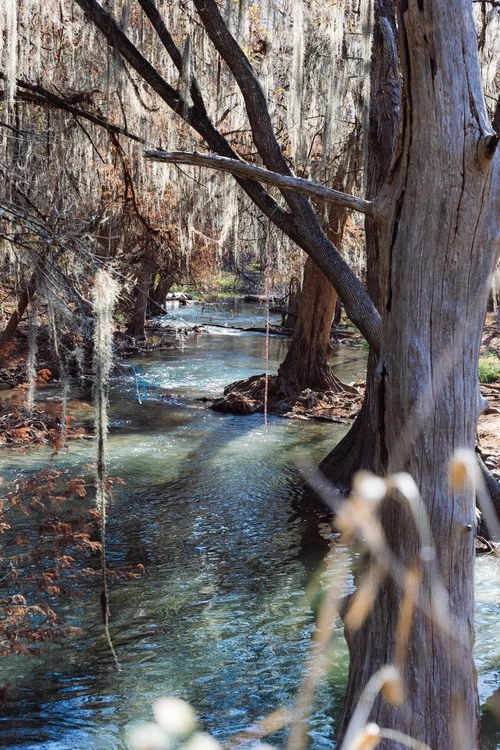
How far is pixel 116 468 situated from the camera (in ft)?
30.6

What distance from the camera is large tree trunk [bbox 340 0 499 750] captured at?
255 cm

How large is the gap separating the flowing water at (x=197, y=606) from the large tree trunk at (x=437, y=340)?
6.02 ft

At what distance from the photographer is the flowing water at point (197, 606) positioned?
14.4ft

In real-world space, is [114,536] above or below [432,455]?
below

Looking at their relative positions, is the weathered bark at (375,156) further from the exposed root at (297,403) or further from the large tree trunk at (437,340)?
the large tree trunk at (437,340)

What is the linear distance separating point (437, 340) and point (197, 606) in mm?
3712

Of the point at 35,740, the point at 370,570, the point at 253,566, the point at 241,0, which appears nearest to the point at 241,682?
the point at 35,740

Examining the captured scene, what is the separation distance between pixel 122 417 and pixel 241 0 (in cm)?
654

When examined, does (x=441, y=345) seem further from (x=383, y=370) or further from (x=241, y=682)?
(x=241, y=682)

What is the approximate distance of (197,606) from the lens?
18.9 feet

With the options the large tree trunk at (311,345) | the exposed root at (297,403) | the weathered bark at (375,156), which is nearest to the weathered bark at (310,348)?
the large tree trunk at (311,345)

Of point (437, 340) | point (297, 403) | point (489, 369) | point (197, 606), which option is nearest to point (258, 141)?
point (197, 606)

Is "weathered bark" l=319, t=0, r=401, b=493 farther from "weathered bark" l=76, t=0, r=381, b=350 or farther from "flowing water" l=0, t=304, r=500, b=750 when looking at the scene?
"weathered bark" l=76, t=0, r=381, b=350

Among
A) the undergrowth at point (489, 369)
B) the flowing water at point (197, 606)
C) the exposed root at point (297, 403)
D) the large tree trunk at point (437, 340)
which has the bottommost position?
the flowing water at point (197, 606)
